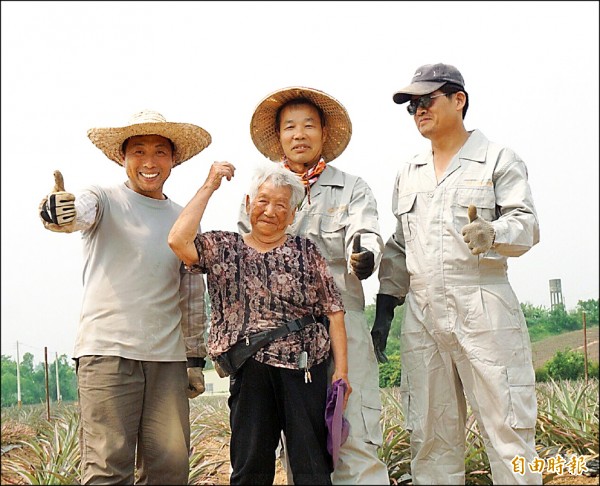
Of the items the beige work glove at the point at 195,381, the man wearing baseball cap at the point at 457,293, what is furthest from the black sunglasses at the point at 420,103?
the beige work glove at the point at 195,381

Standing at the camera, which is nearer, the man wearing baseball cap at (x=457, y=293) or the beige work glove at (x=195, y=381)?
the man wearing baseball cap at (x=457, y=293)

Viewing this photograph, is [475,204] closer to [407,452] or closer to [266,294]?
[266,294]

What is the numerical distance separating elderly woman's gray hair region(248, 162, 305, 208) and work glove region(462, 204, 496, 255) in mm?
737

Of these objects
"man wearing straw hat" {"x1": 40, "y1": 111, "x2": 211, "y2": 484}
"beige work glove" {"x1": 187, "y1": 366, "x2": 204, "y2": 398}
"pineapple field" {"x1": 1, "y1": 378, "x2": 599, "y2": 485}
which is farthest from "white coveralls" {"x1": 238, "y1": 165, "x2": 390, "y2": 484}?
"pineapple field" {"x1": 1, "y1": 378, "x2": 599, "y2": 485}

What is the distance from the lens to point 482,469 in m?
4.09

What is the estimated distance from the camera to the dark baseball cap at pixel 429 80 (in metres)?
3.43

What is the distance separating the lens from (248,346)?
2.77m

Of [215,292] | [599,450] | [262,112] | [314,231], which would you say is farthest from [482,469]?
[262,112]

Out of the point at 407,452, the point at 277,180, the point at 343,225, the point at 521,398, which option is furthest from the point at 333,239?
the point at 407,452

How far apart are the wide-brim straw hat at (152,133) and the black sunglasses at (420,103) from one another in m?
1.06

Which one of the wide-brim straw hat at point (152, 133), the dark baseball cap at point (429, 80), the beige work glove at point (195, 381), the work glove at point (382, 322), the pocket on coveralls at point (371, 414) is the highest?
the dark baseball cap at point (429, 80)

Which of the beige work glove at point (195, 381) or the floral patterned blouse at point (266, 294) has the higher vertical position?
the floral patterned blouse at point (266, 294)

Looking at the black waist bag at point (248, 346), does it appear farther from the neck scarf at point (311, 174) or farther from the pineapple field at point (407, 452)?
the pineapple field at point (407, 452)

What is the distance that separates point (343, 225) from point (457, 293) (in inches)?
25.0
